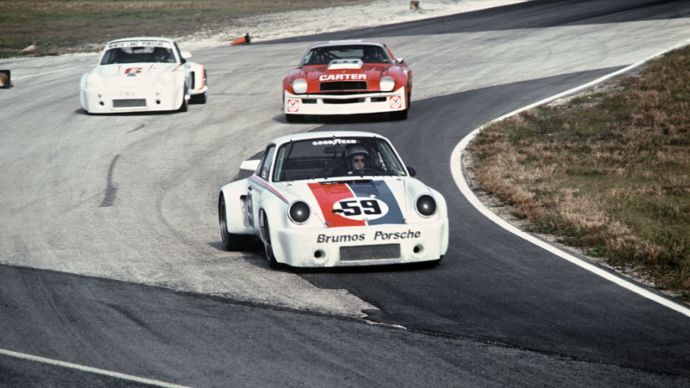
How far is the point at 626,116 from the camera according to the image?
2072 cm

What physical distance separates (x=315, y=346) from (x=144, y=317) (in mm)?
1535

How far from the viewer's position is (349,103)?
20562 millimetres

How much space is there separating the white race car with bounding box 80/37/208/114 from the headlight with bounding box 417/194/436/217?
12.5 m

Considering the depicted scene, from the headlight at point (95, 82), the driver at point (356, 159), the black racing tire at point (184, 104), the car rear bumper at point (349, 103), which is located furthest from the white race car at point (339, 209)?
the black racing tire at point (184, 104)

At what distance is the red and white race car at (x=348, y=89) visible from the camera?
20500 mm

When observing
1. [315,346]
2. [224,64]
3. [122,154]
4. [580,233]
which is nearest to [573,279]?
[580,233]

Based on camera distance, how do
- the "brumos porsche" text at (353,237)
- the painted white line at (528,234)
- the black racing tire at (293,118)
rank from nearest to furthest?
the painted white line at (528,234) < the "brumos porsche" text at (353,237) < the black racing tire at (293,118)

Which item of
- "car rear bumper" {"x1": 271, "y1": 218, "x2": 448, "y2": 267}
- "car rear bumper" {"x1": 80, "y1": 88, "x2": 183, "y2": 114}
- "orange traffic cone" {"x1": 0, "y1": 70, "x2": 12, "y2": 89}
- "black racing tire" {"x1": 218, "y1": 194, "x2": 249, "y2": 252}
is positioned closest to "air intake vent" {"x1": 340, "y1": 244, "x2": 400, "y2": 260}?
Answer: "car rear bumper" {"x1": 271, "y1": 218, "x2": 448, "y2": 267}

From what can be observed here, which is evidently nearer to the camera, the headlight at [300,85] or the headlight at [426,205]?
the headlight at [426,205]

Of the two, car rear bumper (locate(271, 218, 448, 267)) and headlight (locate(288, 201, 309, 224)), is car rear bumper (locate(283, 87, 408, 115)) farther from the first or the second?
car rear bumper (locate(271, 218, 448, 267))

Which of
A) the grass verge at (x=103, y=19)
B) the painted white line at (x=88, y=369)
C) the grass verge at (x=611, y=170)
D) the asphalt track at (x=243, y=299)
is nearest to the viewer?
the painted white line at (x=88, y=369)

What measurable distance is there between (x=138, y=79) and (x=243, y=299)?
13408mm

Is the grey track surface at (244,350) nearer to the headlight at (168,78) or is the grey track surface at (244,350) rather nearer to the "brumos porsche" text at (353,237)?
the "brumos porsche" text at (353,237)

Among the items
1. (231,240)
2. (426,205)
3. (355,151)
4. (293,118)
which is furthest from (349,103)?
(426,205)
